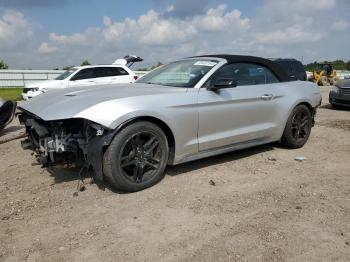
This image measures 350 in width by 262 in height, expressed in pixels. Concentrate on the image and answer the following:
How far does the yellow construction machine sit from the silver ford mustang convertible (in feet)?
81.5

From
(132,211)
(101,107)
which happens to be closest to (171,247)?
(132,211)

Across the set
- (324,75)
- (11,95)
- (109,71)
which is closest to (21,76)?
(11,95)

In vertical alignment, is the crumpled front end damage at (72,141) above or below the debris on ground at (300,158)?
above

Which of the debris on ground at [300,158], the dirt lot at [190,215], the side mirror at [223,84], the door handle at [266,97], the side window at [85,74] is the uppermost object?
the side window at [85,74]

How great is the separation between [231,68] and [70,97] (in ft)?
7.26

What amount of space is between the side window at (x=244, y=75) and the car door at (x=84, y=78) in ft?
30.5

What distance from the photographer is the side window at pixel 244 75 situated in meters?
5.05

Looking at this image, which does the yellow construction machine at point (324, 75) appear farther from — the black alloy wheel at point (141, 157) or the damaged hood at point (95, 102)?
the black alloy wheel at point (141, 157)

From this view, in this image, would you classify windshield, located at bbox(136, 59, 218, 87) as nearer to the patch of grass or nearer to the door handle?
the door handle

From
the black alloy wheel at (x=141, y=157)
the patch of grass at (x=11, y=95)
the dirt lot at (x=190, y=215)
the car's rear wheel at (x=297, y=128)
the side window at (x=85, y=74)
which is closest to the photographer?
the dirt lot at (x=190, y=215)

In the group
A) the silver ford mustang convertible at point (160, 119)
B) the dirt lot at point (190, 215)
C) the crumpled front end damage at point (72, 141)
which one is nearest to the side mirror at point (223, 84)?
the silver ford mustang convertible at point (160, 119)

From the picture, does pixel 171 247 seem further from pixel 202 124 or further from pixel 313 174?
pixel 313 174

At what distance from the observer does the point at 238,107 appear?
514cm

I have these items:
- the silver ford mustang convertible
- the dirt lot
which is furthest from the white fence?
the silver ford mustang convertible
